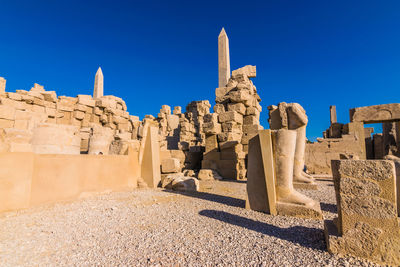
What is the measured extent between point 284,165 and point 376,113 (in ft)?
26.1

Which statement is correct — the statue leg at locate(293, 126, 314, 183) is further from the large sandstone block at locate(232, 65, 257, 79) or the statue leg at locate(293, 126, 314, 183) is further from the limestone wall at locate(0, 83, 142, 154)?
the large sandstone block at locate(232, 65, 257, 79)

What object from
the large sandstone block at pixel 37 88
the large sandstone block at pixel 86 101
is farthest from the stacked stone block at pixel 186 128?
the large sandstone block at pixel 37 88

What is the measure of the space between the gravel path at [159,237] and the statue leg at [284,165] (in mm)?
369

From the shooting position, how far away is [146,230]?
238cm

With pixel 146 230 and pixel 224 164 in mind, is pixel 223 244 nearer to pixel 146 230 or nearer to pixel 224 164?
pixel 146 230

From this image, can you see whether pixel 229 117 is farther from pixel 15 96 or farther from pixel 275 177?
pixel 15 96

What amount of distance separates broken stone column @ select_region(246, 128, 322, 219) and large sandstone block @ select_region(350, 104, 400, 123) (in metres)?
7.65

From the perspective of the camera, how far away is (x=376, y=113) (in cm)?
821

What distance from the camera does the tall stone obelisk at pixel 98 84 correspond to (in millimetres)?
21594

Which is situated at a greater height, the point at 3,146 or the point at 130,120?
the point at 130,120

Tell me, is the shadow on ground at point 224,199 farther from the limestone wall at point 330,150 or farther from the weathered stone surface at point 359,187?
the limestone wall at point 330,150

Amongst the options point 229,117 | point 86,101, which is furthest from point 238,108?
point 86,101

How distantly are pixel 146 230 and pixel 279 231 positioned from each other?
1525 millimetres

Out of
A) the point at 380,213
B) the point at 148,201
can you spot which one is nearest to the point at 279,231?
the point at 380,213
